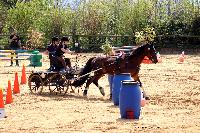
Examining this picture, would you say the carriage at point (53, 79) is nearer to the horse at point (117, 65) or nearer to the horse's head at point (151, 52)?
the horse at point (117, 65)

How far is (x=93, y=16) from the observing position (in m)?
42.2

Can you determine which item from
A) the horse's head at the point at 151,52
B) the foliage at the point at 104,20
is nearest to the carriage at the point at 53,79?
the horse's head at the point at 151,52

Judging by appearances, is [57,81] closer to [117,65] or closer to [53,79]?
[53,79]

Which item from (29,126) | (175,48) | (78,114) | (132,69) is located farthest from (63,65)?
(175,48)

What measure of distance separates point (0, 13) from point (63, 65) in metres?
32.5

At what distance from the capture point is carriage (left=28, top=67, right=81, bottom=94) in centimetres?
1588

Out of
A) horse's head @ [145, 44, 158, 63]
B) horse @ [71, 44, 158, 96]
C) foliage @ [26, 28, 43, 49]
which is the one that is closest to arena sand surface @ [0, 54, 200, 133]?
horse @ [71, 44, 158, 96]

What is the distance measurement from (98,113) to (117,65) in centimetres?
341

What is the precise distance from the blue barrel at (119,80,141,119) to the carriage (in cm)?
462

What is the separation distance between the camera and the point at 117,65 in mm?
15312

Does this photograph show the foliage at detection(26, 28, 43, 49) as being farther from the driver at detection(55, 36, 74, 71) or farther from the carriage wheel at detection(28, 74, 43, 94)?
the carriage wheel at detection(28, 74, 43, 94)

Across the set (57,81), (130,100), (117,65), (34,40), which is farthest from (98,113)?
(34,40)

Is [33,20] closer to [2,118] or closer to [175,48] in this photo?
[175,48]

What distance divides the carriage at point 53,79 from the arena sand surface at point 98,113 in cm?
34
